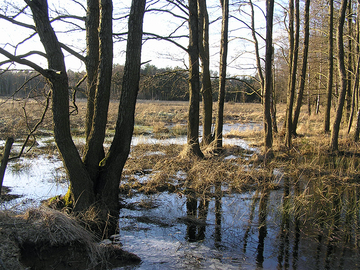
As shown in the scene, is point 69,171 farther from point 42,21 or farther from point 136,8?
point 136,8

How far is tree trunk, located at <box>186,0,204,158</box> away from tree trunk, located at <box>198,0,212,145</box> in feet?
5.19

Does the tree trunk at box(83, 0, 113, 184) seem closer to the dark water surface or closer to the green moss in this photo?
the green moss

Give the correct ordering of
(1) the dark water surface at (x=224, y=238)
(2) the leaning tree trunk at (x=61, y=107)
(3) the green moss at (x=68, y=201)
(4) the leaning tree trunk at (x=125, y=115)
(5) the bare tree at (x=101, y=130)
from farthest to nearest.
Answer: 1. (4) the leaning tree trunk at (x=125, y=115)
2. (3) the green moss at (x=68, y=201)
3. (5) the bare tree at (x=101, y=130)
4. (2) the leaning tree trunk at (x=61, y=107)
5. (1) the dark water surface at (x=224, y=238)

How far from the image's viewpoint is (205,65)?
1186 cm

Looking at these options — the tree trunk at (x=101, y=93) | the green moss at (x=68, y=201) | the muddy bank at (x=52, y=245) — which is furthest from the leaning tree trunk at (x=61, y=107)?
the muddy bank at (x=52, y=245)

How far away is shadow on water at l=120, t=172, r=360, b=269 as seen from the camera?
4539mm

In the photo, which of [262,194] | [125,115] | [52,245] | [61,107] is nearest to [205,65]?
[262,194]

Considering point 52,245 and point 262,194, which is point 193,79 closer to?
point 262,194

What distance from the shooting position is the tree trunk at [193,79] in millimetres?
9922

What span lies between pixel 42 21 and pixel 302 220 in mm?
6163

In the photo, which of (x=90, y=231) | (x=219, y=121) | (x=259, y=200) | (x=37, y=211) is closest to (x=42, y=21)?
(x=37, y=211)

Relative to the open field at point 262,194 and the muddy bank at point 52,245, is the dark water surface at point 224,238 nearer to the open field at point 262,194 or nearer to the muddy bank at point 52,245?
the open field at point 262,194

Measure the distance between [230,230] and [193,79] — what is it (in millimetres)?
6045

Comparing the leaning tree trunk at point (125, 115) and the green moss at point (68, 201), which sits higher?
the leaning tree trunk at point (125, 115)
